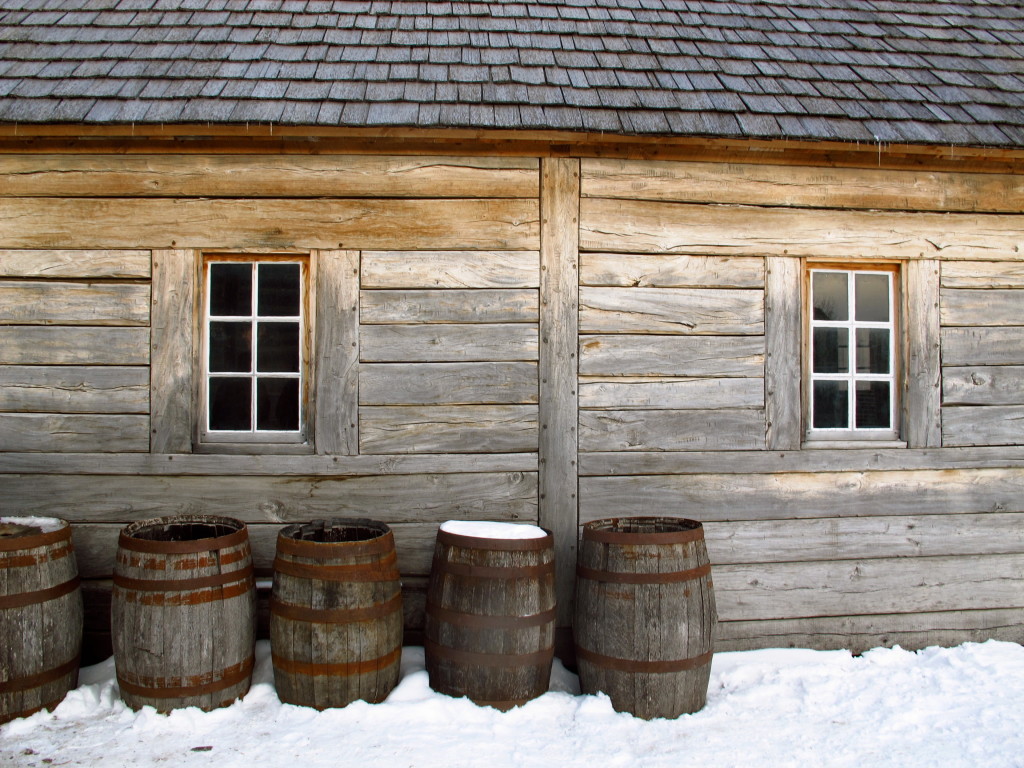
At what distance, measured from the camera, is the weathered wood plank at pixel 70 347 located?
3.64 meters

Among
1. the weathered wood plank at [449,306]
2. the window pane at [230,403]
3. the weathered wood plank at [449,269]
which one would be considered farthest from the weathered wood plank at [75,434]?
the weathered wood plank at [449,269]

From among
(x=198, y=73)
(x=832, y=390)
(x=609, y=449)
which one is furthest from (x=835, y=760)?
(x=198, y=73)

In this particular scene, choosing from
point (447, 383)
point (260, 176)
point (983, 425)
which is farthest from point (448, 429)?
point (983, 425)

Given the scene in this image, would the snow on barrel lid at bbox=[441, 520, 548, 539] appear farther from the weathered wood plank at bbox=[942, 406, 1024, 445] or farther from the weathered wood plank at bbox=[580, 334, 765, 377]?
the weathered wood plank at bbox=[942, 406, 1024, 445]

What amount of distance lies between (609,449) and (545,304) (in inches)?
34.4

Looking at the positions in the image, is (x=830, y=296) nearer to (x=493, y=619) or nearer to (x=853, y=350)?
(x=853, y=350)

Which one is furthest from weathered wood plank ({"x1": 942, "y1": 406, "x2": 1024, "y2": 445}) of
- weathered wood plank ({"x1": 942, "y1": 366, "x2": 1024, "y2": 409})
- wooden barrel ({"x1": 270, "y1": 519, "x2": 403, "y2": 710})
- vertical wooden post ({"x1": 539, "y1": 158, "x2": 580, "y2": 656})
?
wooden barrel ({"x1": 270, "y1": 519, "x2": 403, "y2": 710})

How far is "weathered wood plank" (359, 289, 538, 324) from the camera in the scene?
368cm

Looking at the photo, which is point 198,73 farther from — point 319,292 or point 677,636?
point 677,636

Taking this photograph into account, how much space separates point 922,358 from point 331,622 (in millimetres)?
3543

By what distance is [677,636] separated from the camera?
124 inches

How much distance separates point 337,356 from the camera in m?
3.67

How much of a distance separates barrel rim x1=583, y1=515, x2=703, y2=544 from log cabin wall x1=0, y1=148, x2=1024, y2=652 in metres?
0.14

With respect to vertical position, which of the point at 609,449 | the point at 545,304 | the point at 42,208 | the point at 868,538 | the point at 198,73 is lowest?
the point at 868,538
